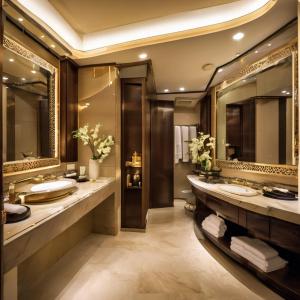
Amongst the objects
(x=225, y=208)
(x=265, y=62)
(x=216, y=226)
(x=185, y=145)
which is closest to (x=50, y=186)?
(x=225, y=208)

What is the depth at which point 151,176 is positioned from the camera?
13.1ft

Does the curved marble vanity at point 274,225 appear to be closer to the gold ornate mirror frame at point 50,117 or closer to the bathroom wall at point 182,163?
the gold ornate mirror frame at point 50,117

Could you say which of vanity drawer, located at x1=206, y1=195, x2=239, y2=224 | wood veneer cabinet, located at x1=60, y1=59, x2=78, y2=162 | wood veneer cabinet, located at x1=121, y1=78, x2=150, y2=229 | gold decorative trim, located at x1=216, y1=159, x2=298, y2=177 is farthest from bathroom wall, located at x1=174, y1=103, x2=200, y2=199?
wood veneer cabinet, located at x1=60, y1=59, x2=78, y2=162

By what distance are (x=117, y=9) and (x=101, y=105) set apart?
116 cm

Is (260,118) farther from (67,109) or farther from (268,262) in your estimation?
(67,109)

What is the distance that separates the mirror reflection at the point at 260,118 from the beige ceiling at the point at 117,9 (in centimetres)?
99

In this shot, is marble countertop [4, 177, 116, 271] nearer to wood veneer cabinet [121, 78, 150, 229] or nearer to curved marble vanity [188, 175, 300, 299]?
wood veneer cabinet [121, 78, 150, 229]

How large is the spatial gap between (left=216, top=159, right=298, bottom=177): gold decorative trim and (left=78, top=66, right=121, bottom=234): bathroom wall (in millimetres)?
1647

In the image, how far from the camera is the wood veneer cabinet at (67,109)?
2.36m

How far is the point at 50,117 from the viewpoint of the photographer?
2.20m

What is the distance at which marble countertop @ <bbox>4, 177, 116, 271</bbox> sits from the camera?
94 cm

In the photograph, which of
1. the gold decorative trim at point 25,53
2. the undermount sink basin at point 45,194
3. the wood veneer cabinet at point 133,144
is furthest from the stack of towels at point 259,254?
the gold decorative trim at point 25,53

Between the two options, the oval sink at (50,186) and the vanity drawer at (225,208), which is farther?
the vanity drawer at (225,208)

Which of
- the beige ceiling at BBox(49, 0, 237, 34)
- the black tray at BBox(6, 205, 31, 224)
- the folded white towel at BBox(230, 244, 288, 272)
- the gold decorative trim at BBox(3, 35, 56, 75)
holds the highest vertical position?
the beige ceiling at BBox(49, 0, 237, 34)
